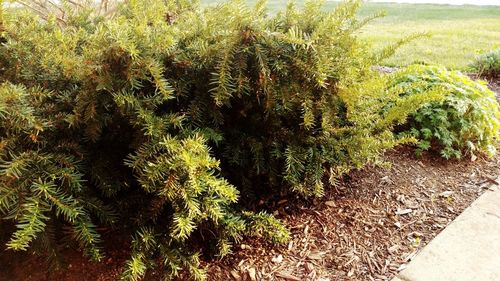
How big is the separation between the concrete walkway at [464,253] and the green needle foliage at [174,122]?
63 centimetres

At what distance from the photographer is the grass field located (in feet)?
18.7

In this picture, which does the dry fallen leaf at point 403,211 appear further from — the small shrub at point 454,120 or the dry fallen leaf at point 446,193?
the small shrub at point 454,120

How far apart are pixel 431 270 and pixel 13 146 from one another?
2.04m

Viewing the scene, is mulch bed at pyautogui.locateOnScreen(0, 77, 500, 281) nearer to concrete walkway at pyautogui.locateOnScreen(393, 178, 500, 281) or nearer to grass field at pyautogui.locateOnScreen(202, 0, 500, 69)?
concrete walkway at pyautogui.locateOnScreen(393, 178, 500, 281)

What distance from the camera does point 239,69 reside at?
5.54ft

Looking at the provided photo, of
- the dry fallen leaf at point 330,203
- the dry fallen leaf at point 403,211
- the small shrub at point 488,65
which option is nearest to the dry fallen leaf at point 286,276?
the dry fallen leaf at point 330,203

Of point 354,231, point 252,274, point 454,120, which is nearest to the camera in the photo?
point 252,274

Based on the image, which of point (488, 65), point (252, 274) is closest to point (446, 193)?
point (252, 274)

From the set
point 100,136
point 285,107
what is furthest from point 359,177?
point 100,136

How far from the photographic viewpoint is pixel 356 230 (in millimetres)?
2266

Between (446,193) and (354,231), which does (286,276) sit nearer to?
(354,231)

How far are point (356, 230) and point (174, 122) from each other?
1.27 metres

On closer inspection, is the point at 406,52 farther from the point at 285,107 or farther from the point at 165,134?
the point at 165,134

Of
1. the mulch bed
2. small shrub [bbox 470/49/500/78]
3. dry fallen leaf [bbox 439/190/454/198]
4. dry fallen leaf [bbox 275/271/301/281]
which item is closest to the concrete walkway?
the mulch bed
